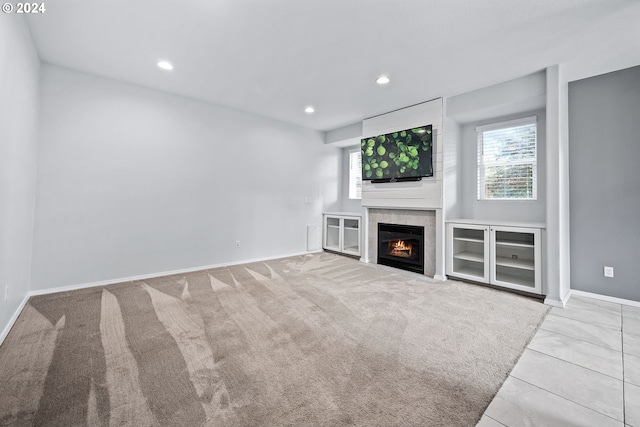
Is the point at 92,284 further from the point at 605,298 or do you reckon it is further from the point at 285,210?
the point at 605,298

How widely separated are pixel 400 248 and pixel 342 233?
1.41 m

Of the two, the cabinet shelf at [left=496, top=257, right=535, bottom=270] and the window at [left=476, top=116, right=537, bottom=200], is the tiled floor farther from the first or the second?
the window at [left=476, top=116, right=537, bottom=200]

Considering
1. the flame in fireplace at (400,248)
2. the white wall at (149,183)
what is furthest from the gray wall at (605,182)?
the white wall at (149,183)

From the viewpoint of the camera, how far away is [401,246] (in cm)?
452

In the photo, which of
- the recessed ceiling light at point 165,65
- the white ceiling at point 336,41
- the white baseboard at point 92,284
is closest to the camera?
the white ceiling at point 336,41

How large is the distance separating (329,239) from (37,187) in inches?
185

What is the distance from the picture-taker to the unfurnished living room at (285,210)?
1.63 m

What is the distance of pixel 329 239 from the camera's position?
6.03 metres

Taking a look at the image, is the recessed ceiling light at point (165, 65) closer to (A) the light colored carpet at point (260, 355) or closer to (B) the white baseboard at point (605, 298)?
(A) the light colored carpet at point (260, 355)

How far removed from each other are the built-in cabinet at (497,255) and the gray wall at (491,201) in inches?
16.5

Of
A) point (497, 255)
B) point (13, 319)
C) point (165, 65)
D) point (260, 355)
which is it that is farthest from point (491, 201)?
point (13, 319)

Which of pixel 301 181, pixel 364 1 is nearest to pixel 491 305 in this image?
pixel 364 1

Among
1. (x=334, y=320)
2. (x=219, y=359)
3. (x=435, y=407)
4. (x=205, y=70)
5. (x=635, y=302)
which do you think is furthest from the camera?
(x=205, y=70)

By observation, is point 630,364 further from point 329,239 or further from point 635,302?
point 329,239
